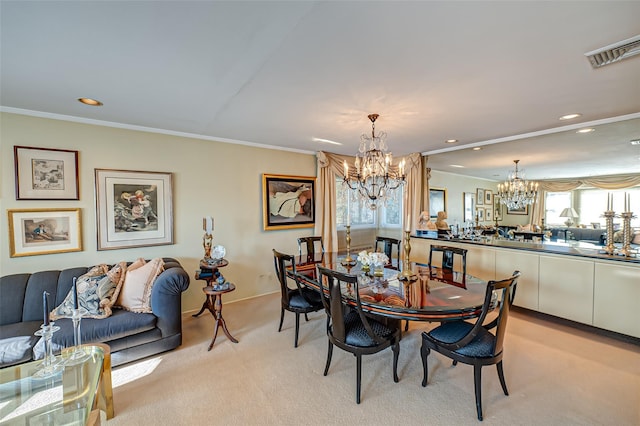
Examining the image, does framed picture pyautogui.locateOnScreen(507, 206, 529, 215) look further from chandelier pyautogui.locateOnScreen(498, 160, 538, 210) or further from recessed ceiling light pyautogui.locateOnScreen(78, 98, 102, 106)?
recessed ceiling light pyautogui.locateOnScreen(78, 98, 102, 106)

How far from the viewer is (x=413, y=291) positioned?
2.22 metres

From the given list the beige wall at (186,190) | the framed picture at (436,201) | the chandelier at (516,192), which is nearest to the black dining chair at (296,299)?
the beige wall at (186,190)

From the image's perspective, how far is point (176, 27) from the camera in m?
1.45

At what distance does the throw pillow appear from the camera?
2.57 metres

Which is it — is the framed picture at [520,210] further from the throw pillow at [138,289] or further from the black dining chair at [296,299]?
the throw pillow at [138,289]

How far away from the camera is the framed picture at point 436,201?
5641 millimetres

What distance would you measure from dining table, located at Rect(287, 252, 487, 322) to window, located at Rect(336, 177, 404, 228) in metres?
2.26

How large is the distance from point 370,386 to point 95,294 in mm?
2631

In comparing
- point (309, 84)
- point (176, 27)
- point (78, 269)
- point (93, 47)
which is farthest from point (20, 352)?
point (309, 84)

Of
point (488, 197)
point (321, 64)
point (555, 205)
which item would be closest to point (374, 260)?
point (321, 64)

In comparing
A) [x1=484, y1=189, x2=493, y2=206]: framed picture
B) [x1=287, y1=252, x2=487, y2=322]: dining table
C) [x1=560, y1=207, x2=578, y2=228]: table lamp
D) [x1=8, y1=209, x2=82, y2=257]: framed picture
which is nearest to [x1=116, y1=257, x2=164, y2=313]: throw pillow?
[x1=8, y1=209, x2=82, y2=257]: framed picture

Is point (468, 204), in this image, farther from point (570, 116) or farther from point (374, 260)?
Answer: point (374, 260)

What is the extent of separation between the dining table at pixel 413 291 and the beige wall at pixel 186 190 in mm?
1416

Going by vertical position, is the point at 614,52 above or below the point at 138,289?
above
